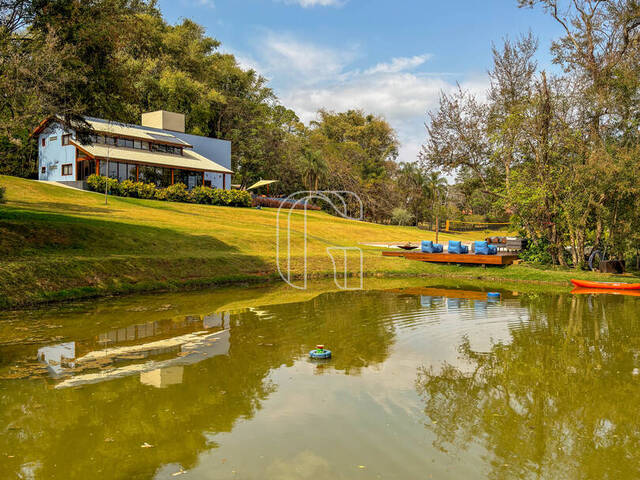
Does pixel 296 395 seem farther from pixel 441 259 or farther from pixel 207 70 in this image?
pixel 207 70

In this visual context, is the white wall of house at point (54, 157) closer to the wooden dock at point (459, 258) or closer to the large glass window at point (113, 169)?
the large glass window at point (113, 169)

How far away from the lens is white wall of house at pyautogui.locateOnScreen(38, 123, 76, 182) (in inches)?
1741

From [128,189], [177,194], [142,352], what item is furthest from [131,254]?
[177,194]

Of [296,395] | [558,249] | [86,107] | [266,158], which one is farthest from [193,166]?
[296,395]

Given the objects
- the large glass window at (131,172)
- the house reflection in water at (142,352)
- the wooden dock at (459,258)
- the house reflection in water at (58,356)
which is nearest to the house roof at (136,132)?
the large glass window at (131,172)

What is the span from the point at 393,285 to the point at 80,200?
24917 millimetres

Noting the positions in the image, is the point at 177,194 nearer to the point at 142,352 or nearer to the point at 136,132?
the point at 136,132

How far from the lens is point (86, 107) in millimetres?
18734

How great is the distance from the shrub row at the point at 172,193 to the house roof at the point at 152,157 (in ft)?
8.20

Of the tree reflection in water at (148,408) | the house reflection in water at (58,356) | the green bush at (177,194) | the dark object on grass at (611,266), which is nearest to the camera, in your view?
the tree reflection in water at (148,408)

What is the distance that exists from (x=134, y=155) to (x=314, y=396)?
1703 inches

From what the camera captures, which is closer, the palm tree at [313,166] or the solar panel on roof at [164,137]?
the solar panel on roof at [164,137]

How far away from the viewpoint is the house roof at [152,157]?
139ft

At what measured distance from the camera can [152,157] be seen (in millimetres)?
47031
